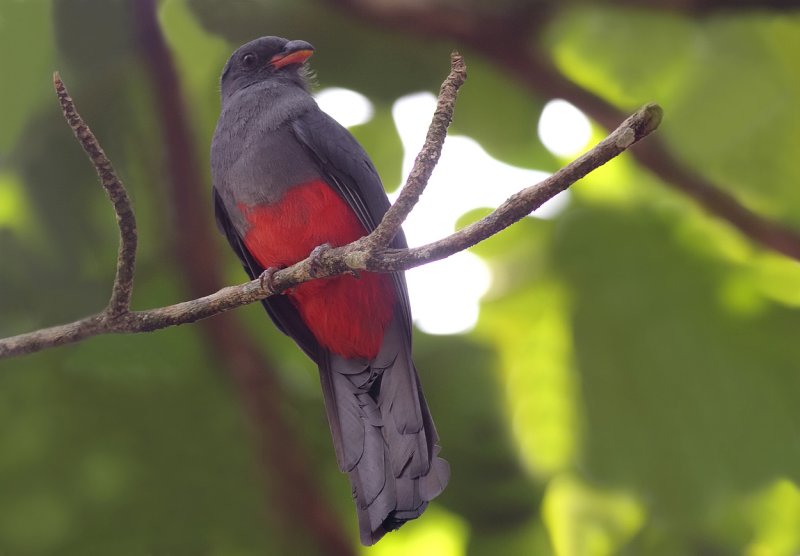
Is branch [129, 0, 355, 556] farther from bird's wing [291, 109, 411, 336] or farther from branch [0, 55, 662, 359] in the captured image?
branch [0, 55, 662, 359]

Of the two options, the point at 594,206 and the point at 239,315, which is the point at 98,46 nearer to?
the point at 239,315

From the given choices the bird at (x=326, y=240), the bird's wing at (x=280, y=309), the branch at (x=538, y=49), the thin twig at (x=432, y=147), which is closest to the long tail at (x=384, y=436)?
the bird at (x=326, y=240)

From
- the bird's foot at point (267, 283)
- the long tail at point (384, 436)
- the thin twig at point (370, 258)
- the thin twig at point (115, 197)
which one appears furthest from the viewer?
the bird's foot at point (267, 283)

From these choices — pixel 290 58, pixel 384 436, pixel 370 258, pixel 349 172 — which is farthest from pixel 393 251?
pixel 290 58

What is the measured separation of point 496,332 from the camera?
568cm

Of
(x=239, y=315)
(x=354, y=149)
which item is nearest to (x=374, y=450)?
(x=354, y=149)

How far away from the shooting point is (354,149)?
421 centimetres

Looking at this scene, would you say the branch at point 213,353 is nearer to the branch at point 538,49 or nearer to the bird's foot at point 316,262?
the branch at point 538,49

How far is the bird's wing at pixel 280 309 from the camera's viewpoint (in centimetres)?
418

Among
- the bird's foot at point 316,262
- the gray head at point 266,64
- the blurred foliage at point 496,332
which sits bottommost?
the blurred foliage at point 496,332

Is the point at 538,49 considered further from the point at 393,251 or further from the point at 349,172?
the point at 393,251

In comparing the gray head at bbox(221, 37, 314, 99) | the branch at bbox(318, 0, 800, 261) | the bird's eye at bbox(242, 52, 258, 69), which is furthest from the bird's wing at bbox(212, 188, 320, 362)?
the branch at bbox(318, 0, 800, 261)

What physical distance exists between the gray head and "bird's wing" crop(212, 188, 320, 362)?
2.67ft

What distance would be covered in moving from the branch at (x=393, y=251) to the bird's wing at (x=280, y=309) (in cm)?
71
